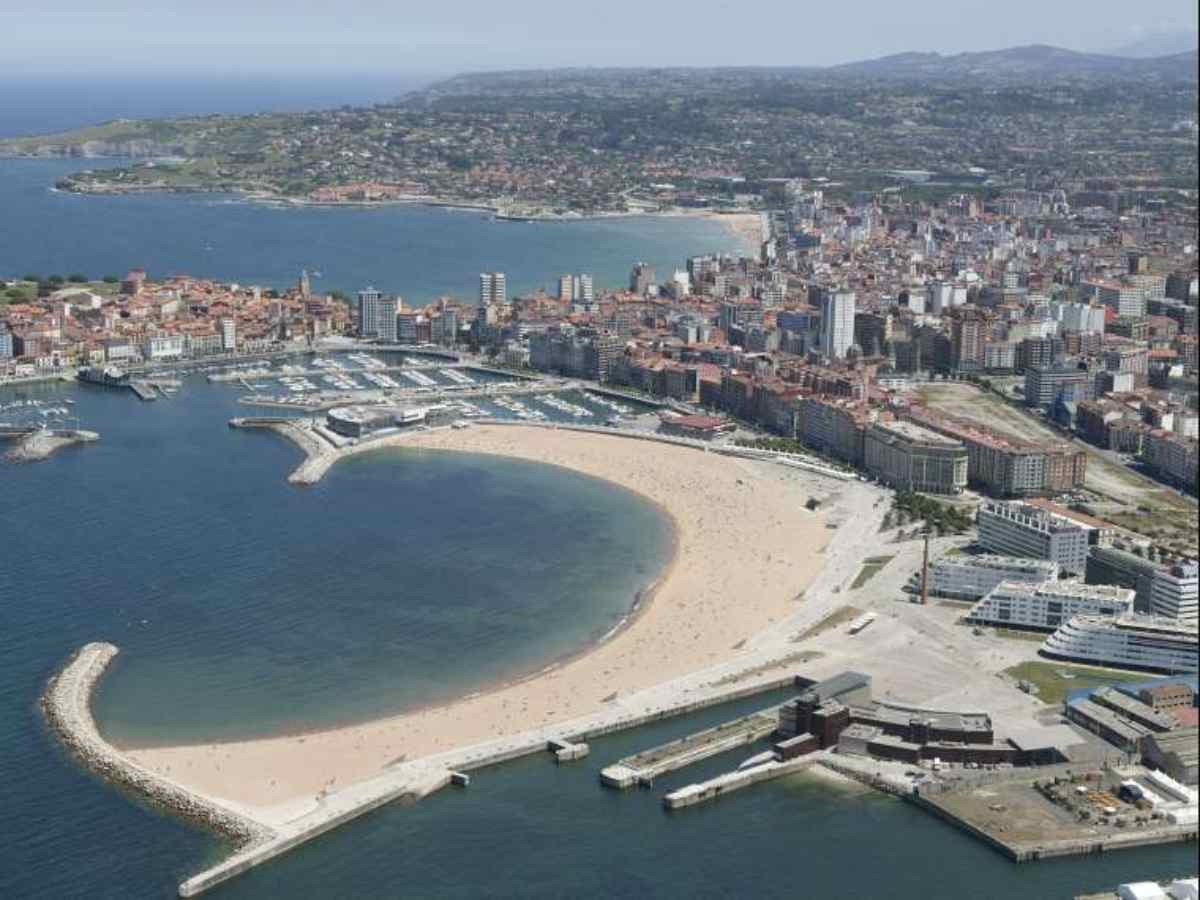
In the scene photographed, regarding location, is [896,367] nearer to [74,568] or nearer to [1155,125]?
[74,568]

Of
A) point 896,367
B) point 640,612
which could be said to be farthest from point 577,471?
point 896,367

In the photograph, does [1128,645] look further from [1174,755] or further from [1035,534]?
[1035,534]

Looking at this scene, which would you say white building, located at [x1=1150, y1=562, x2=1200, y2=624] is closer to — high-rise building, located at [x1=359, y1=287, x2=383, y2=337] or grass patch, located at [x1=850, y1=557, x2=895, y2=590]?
grass patch, located at [x1=850, y1=557, x2=895, y2=590]

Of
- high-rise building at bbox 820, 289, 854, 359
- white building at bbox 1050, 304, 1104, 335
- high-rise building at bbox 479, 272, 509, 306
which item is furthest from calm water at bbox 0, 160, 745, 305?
white building at bbox 1050, 304, 1104, 335

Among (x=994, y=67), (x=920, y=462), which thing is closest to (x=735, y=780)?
(x=920, y=462)

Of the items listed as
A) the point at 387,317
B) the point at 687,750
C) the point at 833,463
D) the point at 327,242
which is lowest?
the point at 833,463
